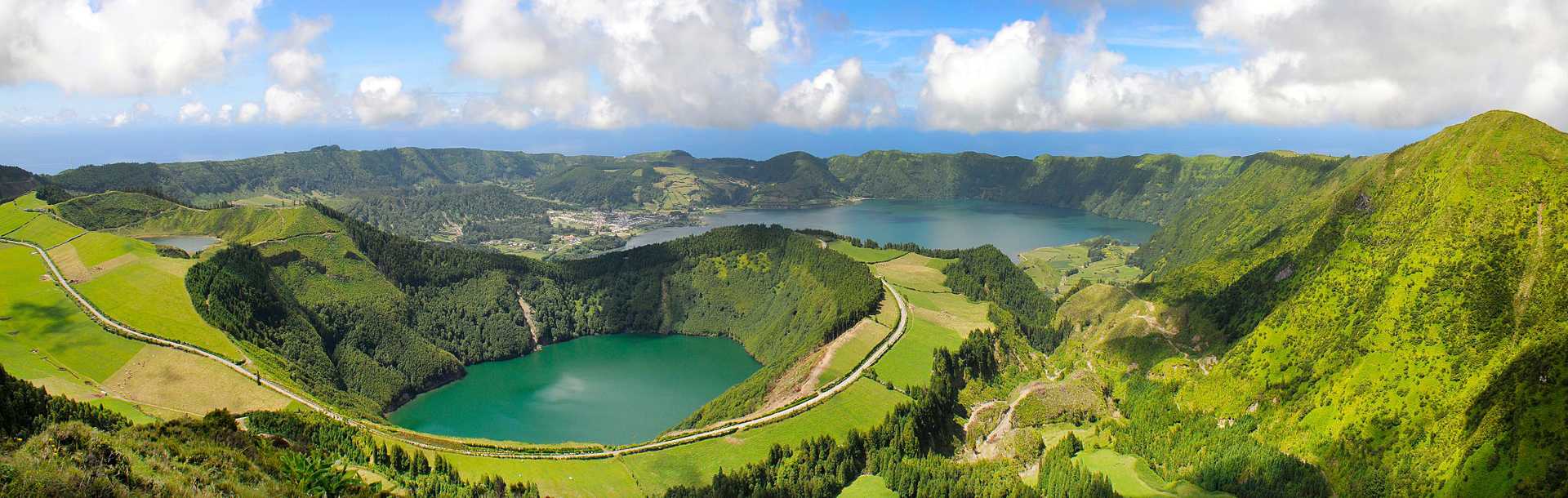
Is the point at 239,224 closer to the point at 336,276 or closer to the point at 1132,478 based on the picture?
the point at 336,276

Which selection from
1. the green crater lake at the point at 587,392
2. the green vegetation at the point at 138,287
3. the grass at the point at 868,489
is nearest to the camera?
the grass at the point at 868,489

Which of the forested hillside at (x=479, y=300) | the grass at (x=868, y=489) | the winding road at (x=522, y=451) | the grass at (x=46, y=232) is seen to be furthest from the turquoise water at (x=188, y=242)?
the grass at (x=868, y=489)

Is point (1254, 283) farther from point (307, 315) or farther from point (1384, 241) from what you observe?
point (307, 315)

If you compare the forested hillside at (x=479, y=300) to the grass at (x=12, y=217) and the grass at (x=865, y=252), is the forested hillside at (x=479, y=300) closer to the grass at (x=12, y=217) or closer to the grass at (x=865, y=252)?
the grass at (x=865, y=252)

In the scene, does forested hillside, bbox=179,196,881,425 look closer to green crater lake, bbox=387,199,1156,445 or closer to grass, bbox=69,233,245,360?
grass, bbox=69,233,245,360

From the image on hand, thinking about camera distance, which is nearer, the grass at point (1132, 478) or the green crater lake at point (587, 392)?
the grass at point (1132, 478)

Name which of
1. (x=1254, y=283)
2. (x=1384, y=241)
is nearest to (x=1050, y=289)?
(x=1254, y=283)

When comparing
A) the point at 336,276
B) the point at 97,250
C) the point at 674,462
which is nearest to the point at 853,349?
the point at 674,462

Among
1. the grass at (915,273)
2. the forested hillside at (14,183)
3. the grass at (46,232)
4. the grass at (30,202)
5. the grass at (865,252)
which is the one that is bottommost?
the grass at (915,273)
